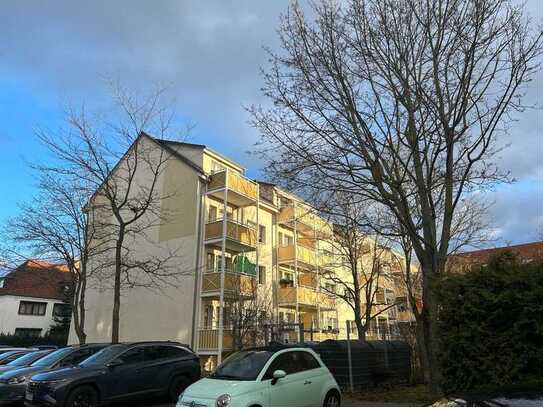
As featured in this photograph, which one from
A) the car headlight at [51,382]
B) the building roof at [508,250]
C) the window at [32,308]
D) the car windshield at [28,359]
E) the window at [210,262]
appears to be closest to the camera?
the building roof at [508,250]

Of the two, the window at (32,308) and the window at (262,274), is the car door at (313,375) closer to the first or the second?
the window at (262,274)

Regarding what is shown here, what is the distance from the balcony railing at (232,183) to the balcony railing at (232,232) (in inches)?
79.6

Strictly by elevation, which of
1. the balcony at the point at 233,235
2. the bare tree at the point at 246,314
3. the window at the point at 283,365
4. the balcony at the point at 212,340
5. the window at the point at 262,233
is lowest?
the window at the point at 283,365

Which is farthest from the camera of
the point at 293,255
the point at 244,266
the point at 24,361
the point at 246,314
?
the point at 293,255

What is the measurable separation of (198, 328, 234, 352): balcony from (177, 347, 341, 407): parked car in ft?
51.6

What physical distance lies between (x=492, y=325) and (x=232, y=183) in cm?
2131

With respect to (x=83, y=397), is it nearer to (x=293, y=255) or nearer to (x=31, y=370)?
(x=31, y=370)

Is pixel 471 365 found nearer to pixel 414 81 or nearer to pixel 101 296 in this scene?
pixel 414 81

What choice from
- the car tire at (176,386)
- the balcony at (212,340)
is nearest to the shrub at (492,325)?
the car tire at (176,386)

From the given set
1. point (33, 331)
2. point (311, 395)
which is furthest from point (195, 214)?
point (33, 331)

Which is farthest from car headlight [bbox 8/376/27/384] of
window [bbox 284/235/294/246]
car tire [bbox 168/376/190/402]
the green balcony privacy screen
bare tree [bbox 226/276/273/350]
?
window [bbox 284/235/294/246]

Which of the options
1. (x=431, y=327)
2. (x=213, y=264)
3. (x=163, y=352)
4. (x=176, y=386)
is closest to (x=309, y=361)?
(x=431, y=327)

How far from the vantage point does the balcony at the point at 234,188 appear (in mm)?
29025

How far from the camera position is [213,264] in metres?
29.2
